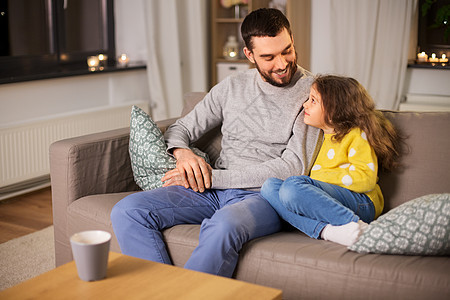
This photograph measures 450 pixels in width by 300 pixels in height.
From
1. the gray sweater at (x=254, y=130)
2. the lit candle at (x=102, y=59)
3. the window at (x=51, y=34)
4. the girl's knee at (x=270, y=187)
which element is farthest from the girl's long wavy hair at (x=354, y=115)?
the lit candle at (x=102, y=59)

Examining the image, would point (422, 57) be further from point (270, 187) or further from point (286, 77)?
point (270, 187)

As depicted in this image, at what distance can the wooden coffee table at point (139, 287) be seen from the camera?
1.25 m

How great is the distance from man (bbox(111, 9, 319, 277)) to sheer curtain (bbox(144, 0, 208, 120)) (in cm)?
217

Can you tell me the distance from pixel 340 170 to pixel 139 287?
0.83 m

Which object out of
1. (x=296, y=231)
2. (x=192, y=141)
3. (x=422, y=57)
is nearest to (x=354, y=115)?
(x=296, y=231)

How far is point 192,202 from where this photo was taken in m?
1.94

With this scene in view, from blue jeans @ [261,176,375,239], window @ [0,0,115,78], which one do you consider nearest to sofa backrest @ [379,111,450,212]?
blue jeans @ [261,176,375,239]

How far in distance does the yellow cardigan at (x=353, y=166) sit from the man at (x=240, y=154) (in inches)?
3.1

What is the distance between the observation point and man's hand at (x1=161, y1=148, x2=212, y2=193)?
1.99 m

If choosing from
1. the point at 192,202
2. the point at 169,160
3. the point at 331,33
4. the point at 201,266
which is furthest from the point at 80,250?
the point at 331,33

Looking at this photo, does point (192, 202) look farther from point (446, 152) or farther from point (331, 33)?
point (331, 33)

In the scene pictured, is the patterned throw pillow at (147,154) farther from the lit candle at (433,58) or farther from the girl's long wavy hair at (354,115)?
the lit candle at (433,58)

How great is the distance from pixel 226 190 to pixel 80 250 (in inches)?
31.5

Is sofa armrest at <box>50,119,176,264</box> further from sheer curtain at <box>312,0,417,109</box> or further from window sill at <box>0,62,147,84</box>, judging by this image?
sheer curtain at <box>312,0,417,109</box>
